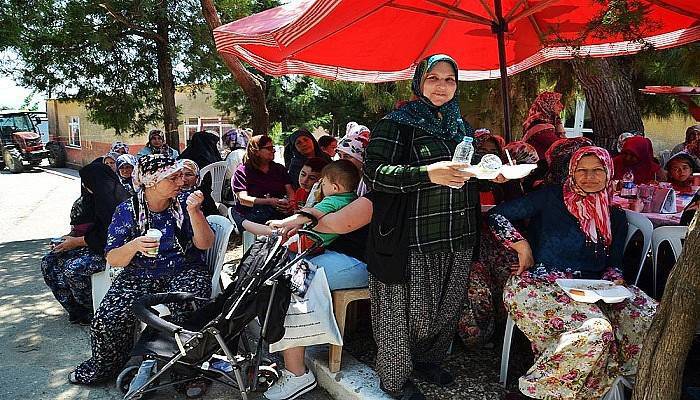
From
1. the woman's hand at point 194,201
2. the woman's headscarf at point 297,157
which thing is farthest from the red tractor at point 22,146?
the woman's hand at point 194,201

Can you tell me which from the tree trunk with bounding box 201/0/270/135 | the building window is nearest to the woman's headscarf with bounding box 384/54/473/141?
the tree trunk with bounding box 201/0/270/135

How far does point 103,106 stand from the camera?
10.7 metres

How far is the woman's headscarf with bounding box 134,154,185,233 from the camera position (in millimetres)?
3412

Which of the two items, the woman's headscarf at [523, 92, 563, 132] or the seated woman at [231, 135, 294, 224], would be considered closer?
the seated woman at [231, 135, 294, 224]

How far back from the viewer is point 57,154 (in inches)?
910

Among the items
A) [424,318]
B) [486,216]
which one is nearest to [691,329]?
[424,318]

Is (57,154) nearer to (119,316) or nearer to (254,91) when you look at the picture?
(254,91)

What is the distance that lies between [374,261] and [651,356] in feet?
4.27

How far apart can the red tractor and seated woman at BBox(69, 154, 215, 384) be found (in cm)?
2133

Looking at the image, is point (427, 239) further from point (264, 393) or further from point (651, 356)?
point (264, 393)

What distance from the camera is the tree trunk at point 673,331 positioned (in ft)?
6.51

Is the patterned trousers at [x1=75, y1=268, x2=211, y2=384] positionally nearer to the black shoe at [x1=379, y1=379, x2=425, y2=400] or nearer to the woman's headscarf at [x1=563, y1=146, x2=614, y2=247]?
the black shoe at [x1=379, y1=379, x2=425, y2=400]

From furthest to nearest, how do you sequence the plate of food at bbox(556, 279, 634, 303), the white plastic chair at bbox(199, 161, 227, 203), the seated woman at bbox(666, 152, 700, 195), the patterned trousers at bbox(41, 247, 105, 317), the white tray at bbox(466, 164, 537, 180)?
the white plastic chair at bbox(199, 161, 227, 203) < the seated woman at bbox(666, 152, 700, 195) < the patterned trousers at bbox(41, 247, 105, 317) < the plate of food at bbox(556, 279, 634, 303) < the white tray at bbox(466, 164, 537, 180)

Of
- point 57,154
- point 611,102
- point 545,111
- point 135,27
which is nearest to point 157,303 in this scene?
point 545,111
